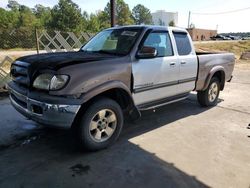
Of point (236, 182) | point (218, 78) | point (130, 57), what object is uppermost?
point (130, 57)

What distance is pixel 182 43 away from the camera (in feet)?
18.7

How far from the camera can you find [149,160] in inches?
156

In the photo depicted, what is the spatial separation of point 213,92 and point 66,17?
34381 millimetres

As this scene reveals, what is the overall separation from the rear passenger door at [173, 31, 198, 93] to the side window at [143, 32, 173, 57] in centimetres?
26

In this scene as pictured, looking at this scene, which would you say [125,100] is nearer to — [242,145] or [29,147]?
[29,147]

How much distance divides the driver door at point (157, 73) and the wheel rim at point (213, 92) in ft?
5.13

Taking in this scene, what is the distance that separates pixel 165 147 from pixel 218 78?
3319mm

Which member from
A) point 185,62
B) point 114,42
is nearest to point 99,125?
point 114,42

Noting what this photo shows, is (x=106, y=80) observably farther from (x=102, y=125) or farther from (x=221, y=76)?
(x=221, y=76)

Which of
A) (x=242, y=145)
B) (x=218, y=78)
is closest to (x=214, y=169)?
(x=242, y=145)

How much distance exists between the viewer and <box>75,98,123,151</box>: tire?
3.93 meters

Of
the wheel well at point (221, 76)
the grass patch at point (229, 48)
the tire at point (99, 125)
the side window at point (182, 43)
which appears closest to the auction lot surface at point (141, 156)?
the tire at point (99, 125)

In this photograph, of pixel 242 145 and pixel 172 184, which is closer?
pixel 172 184

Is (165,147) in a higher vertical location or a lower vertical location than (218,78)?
lower
